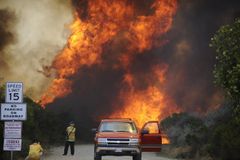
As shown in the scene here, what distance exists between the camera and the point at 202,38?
6962 centimetres

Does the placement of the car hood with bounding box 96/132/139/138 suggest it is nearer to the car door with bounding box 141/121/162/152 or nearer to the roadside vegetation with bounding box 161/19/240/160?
the car door with bounding box 141/121/162/152

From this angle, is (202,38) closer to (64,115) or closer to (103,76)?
(103,76)

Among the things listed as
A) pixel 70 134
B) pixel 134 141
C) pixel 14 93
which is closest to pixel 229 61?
pixel 134 141

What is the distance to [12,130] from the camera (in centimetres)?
2036

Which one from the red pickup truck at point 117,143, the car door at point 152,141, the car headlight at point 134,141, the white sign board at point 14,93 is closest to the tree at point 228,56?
the car headlight at point 134,141

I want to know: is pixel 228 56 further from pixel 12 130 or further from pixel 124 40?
pixel 124 40

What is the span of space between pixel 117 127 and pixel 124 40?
40847mm

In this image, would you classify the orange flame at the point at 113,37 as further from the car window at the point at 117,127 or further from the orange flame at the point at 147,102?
the car window at the point at 117,127

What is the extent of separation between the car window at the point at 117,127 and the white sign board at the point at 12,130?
29.6ft

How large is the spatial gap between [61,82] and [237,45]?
43.5 metres

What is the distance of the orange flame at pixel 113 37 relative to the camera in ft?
214

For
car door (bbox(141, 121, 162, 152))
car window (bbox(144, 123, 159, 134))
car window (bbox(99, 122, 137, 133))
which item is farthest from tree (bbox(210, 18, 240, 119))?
car door (bbox(141, 121, 162, 152))

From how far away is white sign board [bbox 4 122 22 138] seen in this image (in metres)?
20.3

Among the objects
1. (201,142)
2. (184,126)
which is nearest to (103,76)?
(184,126)
